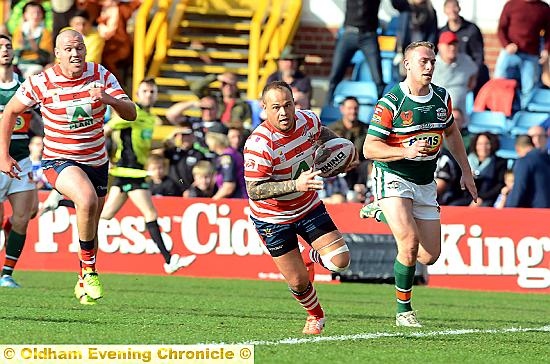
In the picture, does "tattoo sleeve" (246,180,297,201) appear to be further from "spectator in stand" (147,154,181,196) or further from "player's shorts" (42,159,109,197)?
"spectator in stand" (147,154,181,196)

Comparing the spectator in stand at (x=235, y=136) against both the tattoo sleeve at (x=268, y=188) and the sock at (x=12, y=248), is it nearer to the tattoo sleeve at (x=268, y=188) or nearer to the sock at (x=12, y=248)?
the sock at (x=12, y=248)

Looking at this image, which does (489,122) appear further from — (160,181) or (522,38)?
(160,181)

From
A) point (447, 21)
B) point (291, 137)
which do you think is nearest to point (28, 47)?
point (447, 21)

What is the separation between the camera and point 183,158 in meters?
18.9

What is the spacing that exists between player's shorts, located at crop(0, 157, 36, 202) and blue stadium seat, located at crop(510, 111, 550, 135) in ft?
29.1

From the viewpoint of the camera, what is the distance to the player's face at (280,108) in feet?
31.5

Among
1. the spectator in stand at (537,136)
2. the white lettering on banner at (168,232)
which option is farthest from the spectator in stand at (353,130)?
the spectator in stand at (537,136)

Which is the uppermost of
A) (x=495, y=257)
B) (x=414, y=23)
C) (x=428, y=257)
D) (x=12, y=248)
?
(x=414, y=23)

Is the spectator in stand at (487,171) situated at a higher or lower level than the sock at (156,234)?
higher

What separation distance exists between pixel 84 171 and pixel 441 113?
318 cm

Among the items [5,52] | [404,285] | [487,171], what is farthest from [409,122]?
[487,171]

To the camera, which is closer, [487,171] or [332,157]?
[332,157]

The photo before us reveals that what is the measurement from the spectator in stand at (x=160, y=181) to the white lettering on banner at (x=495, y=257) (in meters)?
3.80

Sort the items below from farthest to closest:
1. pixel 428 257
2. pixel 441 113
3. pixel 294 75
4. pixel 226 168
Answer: pixel 294 75, pixel 226 168, pixel 428 257, pixel 441 113
